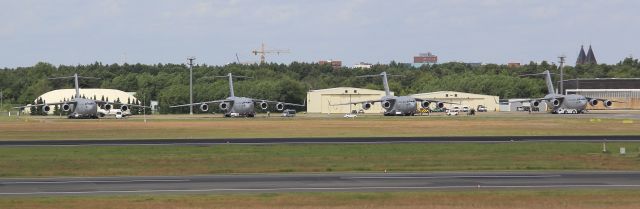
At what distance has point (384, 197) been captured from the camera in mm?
33188

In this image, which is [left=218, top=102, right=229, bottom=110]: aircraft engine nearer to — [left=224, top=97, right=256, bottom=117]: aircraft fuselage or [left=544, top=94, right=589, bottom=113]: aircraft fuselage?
[left=224, top=97, right=256, bottom=117]: aircraft fuselage

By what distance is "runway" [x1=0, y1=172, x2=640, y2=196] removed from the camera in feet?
119

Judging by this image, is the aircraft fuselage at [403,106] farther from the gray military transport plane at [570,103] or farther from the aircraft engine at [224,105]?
the aircraft engine at [224,105]

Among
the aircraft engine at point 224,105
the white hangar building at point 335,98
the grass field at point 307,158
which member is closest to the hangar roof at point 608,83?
the white hangar building at point 335,98

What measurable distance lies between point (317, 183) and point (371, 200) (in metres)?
6.63

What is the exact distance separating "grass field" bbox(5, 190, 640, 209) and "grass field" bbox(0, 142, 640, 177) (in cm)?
1110

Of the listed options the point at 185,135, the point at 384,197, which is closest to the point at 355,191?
the point at 384,197

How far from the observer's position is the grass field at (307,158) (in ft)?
152

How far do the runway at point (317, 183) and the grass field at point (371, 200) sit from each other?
1816 millimetres

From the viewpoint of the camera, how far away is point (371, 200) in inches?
1276

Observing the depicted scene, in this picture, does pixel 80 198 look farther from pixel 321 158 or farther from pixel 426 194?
pixel 321 158

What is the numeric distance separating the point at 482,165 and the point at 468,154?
21.7 ft

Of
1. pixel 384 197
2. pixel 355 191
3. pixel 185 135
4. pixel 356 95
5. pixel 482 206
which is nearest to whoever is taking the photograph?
pixel 482 206

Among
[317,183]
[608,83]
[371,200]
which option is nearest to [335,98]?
[608,83]
